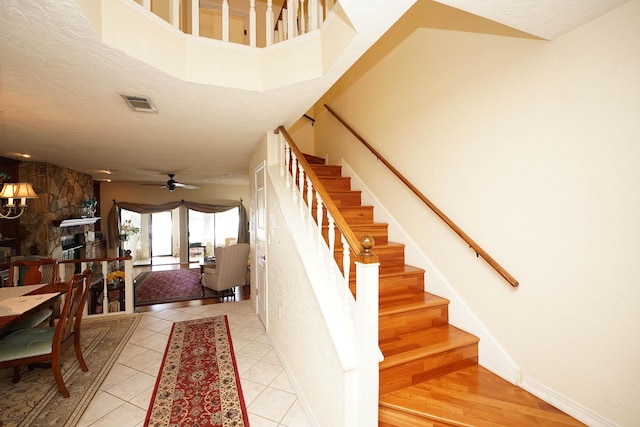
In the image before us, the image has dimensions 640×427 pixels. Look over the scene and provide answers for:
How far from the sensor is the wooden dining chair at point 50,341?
206 centimetres

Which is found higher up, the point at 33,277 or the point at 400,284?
the point at 400,284

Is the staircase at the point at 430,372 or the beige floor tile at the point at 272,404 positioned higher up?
the staircase at the point at 430,372

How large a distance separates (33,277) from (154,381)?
7.24 feet

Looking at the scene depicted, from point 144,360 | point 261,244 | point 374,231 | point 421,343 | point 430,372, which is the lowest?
point 144,360

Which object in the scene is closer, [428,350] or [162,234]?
[428,350]

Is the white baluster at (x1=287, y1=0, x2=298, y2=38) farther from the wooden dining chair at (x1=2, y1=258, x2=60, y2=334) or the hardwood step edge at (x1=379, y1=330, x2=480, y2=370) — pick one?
the wooden dining chair at (x1=2, y1=258, x2=60, y2=334)

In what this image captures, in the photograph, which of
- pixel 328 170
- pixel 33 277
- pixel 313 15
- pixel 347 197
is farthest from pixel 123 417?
pixel 313 15

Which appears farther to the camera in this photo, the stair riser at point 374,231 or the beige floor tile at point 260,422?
the stair riser at point 374,231

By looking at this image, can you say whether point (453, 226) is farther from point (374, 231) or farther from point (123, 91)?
point (123, 91)

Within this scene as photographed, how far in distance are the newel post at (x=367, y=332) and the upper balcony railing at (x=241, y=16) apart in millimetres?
1936

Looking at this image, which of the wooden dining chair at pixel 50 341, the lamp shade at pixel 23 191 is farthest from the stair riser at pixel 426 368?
the lamp shade at pixel 23 191

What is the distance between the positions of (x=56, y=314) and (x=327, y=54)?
191 inches

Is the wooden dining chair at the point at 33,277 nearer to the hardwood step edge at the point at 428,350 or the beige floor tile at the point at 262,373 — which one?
the beige floor tile at the point at 262,373

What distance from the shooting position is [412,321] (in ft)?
7.03
